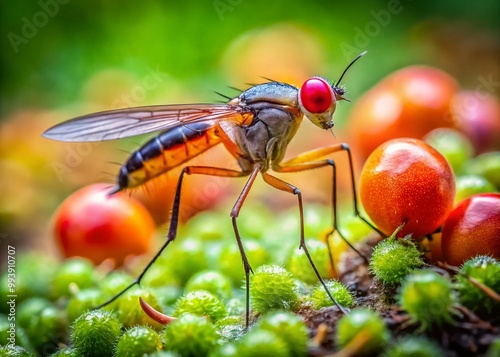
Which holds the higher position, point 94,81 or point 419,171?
point 94,81

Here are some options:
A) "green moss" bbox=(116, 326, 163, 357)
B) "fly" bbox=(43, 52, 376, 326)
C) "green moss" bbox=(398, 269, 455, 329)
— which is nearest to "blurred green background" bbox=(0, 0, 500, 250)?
"fly" bbox=(43, 52, 376, 326)

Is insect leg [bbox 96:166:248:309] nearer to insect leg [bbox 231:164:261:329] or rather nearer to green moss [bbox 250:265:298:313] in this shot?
insect leg [bbox 231:164:261:329]

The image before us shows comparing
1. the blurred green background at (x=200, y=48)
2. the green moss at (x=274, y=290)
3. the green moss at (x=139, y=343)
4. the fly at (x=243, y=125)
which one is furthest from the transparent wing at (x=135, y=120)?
the blurred green background at (x=200, y=48)

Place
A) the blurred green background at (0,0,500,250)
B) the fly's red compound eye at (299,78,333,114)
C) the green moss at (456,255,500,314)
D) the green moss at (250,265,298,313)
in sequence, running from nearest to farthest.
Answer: the green moss at (456,255,500,314)
the green moss at (250,265,298,313)
the fly's red compound eye at (299,78,333,114)
the blurred green background at (0,0,500,250)

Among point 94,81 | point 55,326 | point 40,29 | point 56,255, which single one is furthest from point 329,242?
point 40,29

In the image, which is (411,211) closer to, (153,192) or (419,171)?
(419,171)

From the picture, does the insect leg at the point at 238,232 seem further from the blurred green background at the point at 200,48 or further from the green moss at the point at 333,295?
the blurred green background at the point at 200,48

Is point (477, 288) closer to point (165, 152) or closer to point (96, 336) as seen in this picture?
point (96, 336)

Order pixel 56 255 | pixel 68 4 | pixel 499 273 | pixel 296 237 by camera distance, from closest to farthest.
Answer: pixel 499 273, pixel 296 237, pixel 56 255, pixel 68 4
